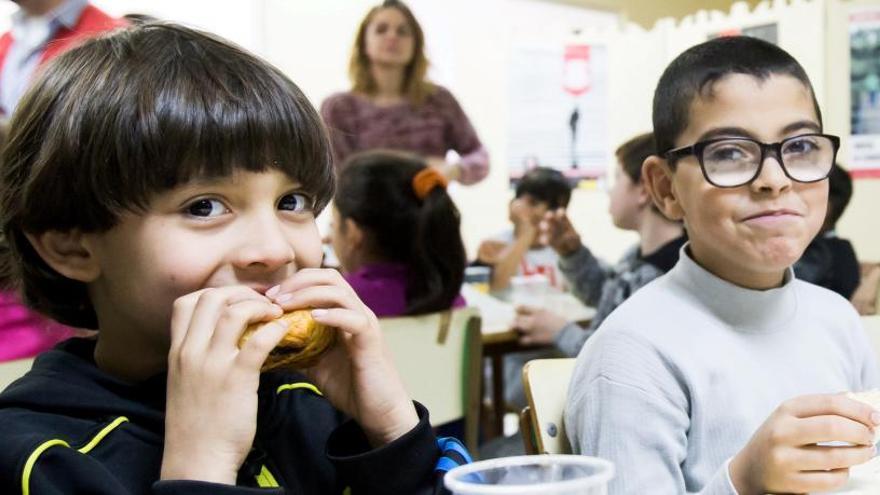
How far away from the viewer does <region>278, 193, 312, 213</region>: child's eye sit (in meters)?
0.90

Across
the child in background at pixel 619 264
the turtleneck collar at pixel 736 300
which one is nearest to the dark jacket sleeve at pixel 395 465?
the turtleneck collar at pixel 736 300

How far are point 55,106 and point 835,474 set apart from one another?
89 cm

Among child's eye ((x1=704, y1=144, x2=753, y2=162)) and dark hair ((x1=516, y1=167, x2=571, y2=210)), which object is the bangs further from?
dark hair ((x1=516, y1=167, x2=571, y2=210))

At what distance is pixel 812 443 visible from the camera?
0.87m

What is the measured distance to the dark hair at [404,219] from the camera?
244 centimetres

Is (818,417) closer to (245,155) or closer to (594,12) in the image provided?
(245,155)

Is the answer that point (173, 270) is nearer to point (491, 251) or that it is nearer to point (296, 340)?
point (296, 340)

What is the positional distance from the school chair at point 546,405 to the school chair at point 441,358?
965mm

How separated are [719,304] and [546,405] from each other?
0.28 meters

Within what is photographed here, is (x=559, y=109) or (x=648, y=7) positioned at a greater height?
(x=648, y=7)

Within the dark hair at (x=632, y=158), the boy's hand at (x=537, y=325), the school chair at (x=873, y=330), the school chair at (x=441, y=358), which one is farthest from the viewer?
the boy's hand at (x=537, y=325)

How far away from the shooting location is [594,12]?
470cm

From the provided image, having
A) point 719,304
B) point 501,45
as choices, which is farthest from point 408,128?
point 719,304

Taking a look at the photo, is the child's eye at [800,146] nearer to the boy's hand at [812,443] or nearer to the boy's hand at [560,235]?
the boy's hand at [812,443]
